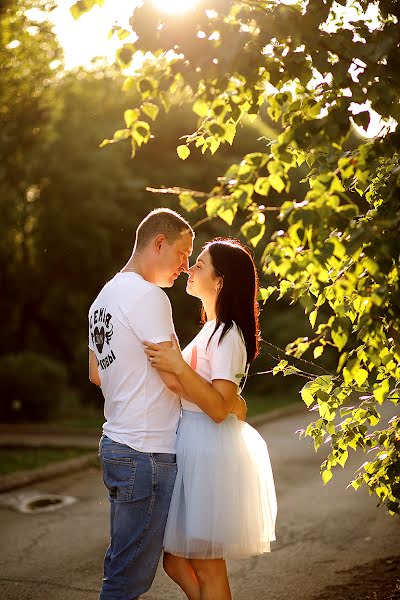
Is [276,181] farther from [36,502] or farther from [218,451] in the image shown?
[36,502]

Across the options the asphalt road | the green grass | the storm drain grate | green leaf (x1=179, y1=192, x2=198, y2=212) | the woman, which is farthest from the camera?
the green grass

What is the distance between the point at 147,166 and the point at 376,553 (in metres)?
17.9

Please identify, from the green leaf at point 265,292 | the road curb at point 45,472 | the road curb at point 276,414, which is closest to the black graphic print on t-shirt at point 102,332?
the green leaf at point 265,292

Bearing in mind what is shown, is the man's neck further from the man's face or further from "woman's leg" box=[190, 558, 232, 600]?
"woman's leg" box=[190, 558, 232, 600]

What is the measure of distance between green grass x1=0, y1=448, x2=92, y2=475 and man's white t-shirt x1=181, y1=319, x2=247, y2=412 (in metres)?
7.77

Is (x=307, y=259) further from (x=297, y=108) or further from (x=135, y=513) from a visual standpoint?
(x=135, y=513)

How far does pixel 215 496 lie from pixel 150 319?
90 centimetres

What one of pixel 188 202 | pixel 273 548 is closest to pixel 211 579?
pixel 188 202

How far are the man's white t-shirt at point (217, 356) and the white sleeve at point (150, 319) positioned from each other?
12.5 inches

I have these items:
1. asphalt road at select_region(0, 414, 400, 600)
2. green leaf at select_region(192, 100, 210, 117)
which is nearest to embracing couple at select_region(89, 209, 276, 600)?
green leaf at select_region(192, 100, 210, 117)

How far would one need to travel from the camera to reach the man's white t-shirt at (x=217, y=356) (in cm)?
416

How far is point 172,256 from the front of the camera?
4.23 meters

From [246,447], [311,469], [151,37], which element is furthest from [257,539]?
[311,469]

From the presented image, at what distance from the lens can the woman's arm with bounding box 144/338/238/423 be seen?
391 cm
